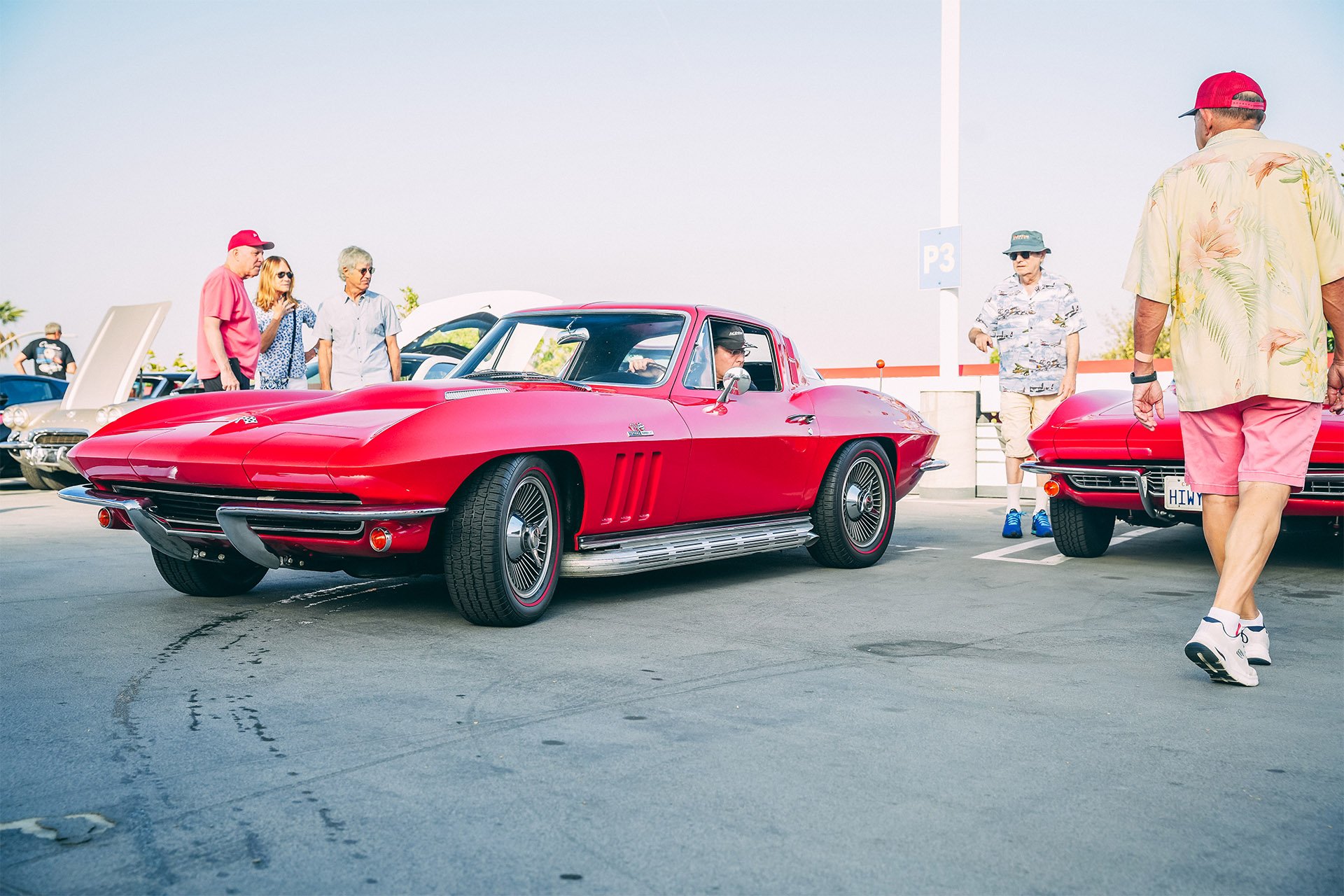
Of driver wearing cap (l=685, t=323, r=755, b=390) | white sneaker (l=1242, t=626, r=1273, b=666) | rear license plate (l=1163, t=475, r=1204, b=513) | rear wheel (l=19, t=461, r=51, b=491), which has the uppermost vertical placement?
driver wearing cap (l=685, t=323, r=755, b=390)

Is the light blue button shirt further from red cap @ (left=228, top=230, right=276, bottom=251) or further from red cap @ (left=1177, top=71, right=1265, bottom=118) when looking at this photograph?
red cap @ (left=1177, top=71, right=1265, bottom=118)

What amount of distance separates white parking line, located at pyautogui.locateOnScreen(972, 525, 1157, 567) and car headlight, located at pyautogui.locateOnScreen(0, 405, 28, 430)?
970 cm

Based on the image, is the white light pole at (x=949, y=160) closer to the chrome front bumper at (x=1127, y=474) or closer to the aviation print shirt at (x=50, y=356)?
the chrome front bumper at (x=1127, y=474)

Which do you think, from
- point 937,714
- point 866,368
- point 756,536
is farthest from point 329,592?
point 866,368

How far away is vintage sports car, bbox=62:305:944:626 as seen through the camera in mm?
4523

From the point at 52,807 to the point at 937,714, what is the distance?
7.30 ft

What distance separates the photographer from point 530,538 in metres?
4.92

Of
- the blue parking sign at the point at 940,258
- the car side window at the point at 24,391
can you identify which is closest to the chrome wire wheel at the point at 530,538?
the blue parking sign at the point at 940,258

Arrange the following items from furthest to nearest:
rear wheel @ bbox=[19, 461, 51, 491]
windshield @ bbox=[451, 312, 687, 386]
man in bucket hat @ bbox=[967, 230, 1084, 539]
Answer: rear wheel @ bbox=[19, 461, 51, 491] < man in bucket hat @ bbox=[967, 230, 1084, 539] < windshield @ bbox=[451, 312, 687, 386]

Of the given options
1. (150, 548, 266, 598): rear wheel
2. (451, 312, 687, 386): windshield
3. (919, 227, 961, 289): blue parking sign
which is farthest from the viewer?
(919, 227, 961, 289): blue parking sign

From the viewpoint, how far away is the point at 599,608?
5375 mm

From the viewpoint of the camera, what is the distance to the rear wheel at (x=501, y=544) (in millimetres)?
4617

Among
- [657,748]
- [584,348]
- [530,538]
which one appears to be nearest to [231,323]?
[584,348]

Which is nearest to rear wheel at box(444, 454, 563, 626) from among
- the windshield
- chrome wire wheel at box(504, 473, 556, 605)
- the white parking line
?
chrome wire wheel at box(504, 473, 556, 605)
